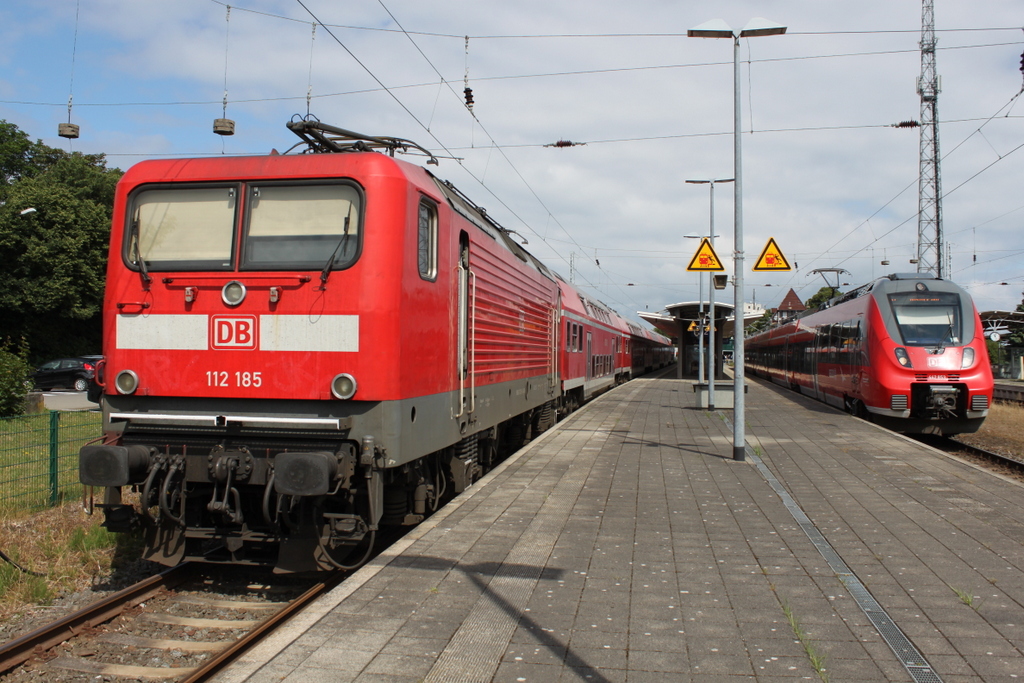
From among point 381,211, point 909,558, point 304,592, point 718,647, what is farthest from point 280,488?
point 909,558

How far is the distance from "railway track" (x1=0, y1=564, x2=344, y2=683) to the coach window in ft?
8.23

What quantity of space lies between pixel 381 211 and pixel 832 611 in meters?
4.00

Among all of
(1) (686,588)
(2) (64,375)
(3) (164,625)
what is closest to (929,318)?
(1) (686,588)

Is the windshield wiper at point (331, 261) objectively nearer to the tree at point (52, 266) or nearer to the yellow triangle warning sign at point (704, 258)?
the yellow triangle warning sign at point (704, 258)

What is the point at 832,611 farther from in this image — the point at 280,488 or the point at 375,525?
the point at 280,488

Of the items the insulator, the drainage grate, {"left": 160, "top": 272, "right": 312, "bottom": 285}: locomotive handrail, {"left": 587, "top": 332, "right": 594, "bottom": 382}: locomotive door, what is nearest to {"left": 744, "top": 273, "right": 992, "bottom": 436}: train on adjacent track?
{"left": 587, "top": 332, "right": 594, "bottom": 382}: locomotive door

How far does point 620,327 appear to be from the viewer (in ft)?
110

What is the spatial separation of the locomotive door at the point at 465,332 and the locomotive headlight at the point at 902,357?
34.4ft

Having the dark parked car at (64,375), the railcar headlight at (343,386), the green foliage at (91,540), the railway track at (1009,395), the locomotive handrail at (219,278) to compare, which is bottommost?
the green foliage at (91,540)

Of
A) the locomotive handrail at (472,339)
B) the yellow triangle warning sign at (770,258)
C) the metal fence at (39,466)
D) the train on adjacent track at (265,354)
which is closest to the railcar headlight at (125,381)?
the train on adjacent track at (265,354)

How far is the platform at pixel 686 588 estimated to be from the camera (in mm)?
4168

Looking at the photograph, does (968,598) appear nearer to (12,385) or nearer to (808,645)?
(808,645)

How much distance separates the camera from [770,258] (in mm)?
11727

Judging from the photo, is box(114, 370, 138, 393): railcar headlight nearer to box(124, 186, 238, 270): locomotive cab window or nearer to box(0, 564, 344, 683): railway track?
box(124, 186, 238, 270): locomotive cab window
